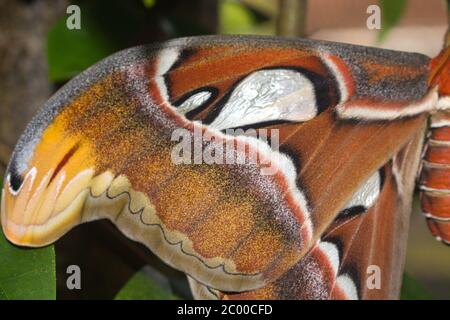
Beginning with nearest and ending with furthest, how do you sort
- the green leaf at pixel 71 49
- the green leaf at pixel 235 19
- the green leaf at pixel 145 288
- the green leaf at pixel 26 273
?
the green leaf at pixel 26 273
the green leaf at pixel 145 288
the green leaf at pixel 71 49
the green leaf at pixel 235 19

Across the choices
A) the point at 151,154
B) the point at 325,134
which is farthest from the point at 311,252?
the point at 151,154

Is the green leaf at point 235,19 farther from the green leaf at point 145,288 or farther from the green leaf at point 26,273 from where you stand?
the green leaf at point 26,273

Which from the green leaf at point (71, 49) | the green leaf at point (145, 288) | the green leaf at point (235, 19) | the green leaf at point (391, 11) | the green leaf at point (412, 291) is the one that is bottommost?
the green leaf at point (412, 291)

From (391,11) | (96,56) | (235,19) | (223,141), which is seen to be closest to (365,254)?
(223,141)

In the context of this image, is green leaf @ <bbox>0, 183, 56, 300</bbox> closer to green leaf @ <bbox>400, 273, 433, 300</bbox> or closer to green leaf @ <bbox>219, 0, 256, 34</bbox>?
green leaf @ <bbox>400, 273, 433, 300</bbox>

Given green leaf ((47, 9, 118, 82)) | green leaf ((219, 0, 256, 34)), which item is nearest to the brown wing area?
green leaf ((47, 9, 118, 82))

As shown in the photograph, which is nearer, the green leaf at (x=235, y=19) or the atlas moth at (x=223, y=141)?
the atlas moth at (x=223, y=141)

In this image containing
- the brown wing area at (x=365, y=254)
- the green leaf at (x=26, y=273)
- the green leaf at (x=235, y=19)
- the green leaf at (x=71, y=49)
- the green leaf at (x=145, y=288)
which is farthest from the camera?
the green leaf at (x=235, y=19)

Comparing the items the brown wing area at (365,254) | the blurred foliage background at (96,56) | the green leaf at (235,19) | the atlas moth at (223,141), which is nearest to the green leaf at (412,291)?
the blurred foliage background at (96,56)
